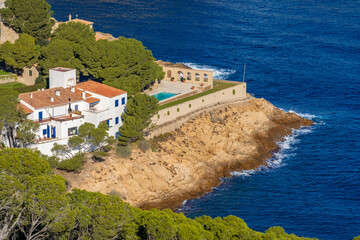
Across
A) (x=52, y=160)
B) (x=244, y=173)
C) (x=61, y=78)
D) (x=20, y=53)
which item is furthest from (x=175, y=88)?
(x=52, y=160)

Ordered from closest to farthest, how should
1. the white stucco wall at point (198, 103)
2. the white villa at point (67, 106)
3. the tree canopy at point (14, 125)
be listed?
the tree canopy at point (14, 125)
the white villa at point (67, 106)
the white stucco wall at point (198, 103)

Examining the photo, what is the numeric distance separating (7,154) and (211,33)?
101 metres

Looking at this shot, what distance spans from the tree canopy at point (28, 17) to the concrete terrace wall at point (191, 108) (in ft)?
81.5

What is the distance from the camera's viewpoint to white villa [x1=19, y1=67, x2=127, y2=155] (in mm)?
87188

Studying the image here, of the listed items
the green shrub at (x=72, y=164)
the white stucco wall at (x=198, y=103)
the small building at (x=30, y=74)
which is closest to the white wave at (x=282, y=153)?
the white stucco wall at (x=198, y=103)

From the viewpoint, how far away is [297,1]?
19562cm

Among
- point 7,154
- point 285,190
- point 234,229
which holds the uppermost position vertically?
point 7,154

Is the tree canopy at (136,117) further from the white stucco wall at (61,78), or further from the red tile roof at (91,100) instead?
the white stucco wall at (61,78)

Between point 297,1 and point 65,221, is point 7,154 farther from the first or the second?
point 297,1

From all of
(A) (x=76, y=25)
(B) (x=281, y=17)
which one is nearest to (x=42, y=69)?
(A) (x=76, y=25)

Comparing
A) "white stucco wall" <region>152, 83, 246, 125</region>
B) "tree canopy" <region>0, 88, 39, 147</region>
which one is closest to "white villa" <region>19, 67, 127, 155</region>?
"tree canopy" <region>0, 88, 39, 147</region>

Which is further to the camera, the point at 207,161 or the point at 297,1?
the point at 297,1

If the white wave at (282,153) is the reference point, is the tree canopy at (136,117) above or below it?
above

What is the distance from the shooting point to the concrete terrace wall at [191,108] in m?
99.7
